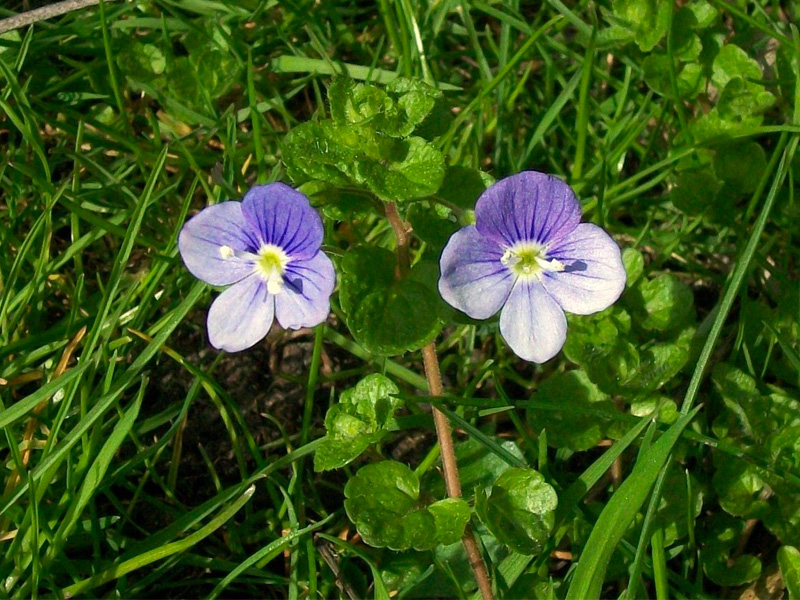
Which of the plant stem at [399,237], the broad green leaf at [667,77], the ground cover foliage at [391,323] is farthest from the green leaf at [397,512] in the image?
the broad green leaf at [667,77]

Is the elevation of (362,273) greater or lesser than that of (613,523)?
greater

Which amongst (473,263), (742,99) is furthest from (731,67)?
(473,263)

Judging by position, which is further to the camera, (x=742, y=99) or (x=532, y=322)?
(x=742, y=99)

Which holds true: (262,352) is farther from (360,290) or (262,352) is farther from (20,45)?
(20,45)

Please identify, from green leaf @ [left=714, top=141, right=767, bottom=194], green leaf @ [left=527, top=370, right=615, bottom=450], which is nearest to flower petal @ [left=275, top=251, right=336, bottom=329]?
green leaf @ [left=527, top=370, right=615, bottom=450]

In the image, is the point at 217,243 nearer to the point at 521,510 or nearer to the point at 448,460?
the point at 448,460

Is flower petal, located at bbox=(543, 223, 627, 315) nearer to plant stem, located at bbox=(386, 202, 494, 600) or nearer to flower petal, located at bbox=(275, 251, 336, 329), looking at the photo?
plant stem, located at bbox=(386, 202, 494, 600)
